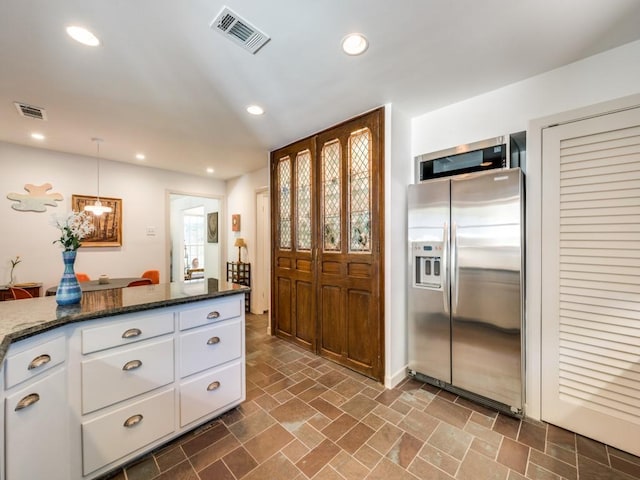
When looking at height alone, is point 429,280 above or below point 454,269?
below

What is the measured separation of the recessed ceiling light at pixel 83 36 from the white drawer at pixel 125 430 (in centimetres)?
226

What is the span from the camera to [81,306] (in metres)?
1.55

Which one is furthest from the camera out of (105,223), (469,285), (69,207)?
(105,223)

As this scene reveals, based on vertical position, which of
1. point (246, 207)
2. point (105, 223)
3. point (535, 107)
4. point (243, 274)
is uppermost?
point (535, 107)

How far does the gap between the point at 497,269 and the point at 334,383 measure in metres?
1.74

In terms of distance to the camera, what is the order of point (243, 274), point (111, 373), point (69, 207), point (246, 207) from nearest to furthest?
point (111, 373), point (69, 207), point (243, 274), point (246, 207)

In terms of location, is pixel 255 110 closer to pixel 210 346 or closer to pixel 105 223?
pixel 210 346

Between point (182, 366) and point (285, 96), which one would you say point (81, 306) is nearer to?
point (182, 366)

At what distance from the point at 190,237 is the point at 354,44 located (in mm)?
7461

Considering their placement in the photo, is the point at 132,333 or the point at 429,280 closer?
the point at 132,333

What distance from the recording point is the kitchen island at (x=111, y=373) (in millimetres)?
1150

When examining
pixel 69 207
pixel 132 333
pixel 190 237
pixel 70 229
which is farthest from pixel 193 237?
pixel 132 333

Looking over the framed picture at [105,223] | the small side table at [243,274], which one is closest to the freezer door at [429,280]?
the small side table at [243,274]

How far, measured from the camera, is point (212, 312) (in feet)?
6.28
